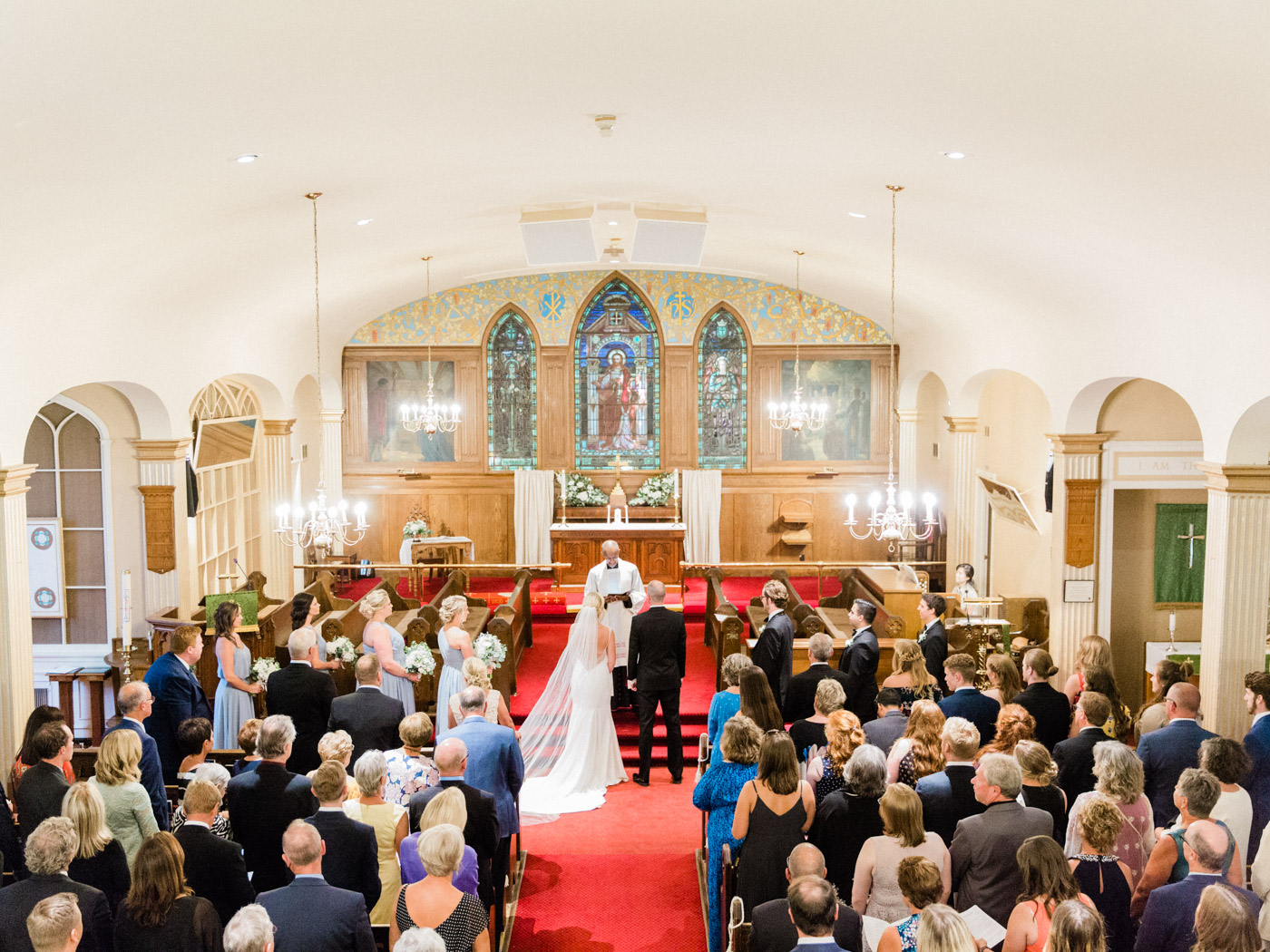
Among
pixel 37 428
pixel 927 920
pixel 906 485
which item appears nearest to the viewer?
pixel 927 920

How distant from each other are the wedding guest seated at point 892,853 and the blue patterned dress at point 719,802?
2.67 feet

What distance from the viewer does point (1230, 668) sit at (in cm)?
886

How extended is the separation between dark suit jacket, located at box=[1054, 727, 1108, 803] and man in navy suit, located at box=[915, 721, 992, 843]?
941mm

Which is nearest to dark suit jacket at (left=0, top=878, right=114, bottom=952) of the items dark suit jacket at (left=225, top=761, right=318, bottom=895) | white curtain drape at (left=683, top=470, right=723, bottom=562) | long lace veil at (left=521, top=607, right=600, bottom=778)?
dark suit jacket at (left=225, top=761, right=318, bottom=895)

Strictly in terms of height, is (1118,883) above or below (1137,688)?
above

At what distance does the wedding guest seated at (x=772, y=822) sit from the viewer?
506 cm

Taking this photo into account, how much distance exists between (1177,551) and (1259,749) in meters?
6.46

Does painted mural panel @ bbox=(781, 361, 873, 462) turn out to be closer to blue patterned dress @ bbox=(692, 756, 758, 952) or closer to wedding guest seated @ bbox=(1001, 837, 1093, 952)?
blue patterned dress @ bbox=(692, 756, 758, 952)

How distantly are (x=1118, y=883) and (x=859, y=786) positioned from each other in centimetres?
111

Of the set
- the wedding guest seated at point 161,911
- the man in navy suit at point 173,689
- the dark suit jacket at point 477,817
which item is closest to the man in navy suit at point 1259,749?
the dark suit jacket at point 477,817

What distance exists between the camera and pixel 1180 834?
483 cm

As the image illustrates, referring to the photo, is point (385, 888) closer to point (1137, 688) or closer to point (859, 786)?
point (859, 786)

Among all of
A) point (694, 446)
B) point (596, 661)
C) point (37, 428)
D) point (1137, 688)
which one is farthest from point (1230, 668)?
point (37, 428)

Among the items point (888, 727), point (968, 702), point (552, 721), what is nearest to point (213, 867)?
point (888, 727)
